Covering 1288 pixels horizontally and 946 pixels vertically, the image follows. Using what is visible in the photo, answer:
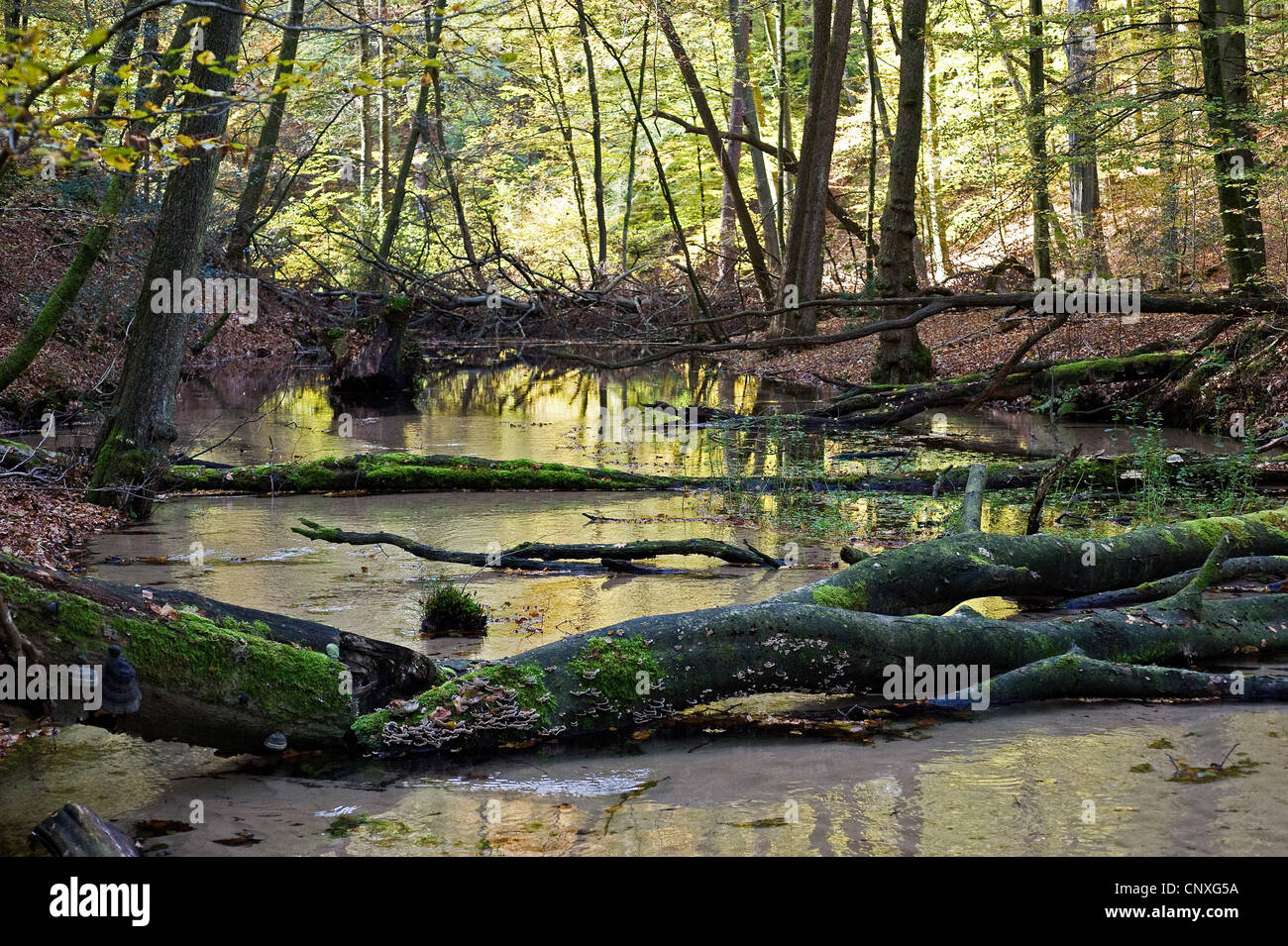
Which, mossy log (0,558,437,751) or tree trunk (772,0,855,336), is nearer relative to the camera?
mossy log (0,558,437,751)

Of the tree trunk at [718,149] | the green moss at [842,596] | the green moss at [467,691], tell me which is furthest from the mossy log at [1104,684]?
the tree trunk at [718,149]

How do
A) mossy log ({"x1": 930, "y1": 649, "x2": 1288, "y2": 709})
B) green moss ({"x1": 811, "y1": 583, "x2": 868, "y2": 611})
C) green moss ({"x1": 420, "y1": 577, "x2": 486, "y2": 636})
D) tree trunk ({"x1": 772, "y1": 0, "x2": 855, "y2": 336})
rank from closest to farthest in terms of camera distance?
mossy log ({"x1": 930, "y1": 649, "x2": 1288, "y2": 709}) → green moss ({"x1": 811, "y1": 583, "x2": 868, "y2": 611}) → green moss ({"x1": 420, "y1": 577, "x2": 486, "y2": 636}) → tree trunk ({"x1": 772, "y1": 0, "x2": 855, "y2": 336})

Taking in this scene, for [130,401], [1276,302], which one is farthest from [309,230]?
[1276,302]

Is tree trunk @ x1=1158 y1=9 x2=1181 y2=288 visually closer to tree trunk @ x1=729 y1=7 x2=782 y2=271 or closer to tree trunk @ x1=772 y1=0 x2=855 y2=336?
tree trunk @ x1=772 y1=0 x2=855 y2=336

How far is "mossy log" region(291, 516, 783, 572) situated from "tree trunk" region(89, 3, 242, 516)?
3.30 metres

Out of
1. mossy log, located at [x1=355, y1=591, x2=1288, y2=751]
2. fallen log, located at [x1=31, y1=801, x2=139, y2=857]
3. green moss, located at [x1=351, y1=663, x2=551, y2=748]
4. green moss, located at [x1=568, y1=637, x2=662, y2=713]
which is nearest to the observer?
fallen log, located at [x1=31, y1=801, x2=139, y2=857]

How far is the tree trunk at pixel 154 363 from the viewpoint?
10.2 meters

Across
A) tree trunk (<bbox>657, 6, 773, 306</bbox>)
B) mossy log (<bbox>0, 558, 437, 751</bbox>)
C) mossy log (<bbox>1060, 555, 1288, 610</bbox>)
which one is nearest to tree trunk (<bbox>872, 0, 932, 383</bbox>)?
tree trunk (<bbox>657, 6, 773, 306</bbox>)

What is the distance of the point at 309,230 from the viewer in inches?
1211

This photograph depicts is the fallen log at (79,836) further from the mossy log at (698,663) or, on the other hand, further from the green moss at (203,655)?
the mossy log at (698,663)

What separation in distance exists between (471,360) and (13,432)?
740 inches

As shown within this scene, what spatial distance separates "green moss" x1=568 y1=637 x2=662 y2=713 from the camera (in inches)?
201

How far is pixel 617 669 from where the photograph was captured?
16.8 feet
